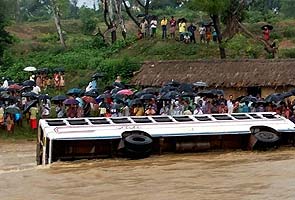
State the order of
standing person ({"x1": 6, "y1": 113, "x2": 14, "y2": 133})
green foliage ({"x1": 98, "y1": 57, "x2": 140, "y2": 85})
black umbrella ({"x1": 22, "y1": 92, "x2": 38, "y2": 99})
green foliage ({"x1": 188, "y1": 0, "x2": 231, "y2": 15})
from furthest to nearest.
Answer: green foliage ({"x1": 188, "y1": 0, "x2": 231, "y2": 15}) < green foliage ({"x1": 98, "y1": 57, "x2": 140, "y2": 85}) < standing person ({"x1": 6, "y1": 113, "x2": 14, "y2": 133}) < black umbrella ({"x1": 22, "y1": 92, "x2": 38, "y2": 99})

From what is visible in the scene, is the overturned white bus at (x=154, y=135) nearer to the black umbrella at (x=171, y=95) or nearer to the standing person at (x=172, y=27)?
the black umbrella at (x=171, y=95)

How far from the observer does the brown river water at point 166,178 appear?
45.9 ft

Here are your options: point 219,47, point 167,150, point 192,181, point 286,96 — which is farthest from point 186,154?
point 219,47

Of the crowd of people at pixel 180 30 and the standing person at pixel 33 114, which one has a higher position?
the crowd of people at pixel 180 30

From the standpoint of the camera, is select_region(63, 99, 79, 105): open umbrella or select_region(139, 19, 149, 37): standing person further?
select_region(139, 19, 149, 37): standing person

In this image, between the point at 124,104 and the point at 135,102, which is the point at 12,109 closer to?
the point at 124,104

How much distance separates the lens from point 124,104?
22781mm

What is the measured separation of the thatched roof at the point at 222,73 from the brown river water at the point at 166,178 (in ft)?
33.4

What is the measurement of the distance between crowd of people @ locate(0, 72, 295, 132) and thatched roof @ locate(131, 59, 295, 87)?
3.82 m

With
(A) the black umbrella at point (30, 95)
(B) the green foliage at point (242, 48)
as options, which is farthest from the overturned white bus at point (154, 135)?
(B) the green foliage at point (242, 48)

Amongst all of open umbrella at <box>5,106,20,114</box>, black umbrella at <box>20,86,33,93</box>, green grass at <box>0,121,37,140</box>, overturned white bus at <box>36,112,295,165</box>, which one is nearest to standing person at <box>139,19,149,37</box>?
black umbrella at <box>20,86,33,93</box>

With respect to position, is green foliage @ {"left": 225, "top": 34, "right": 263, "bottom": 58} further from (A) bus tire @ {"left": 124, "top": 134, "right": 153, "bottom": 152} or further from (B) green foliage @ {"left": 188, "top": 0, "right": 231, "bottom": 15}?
(A) bus tire @ {"left": 124, "top": 134, "right": 153, "bottom": 152}

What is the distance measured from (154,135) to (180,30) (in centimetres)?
2038

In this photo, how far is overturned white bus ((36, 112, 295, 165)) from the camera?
17953mm
